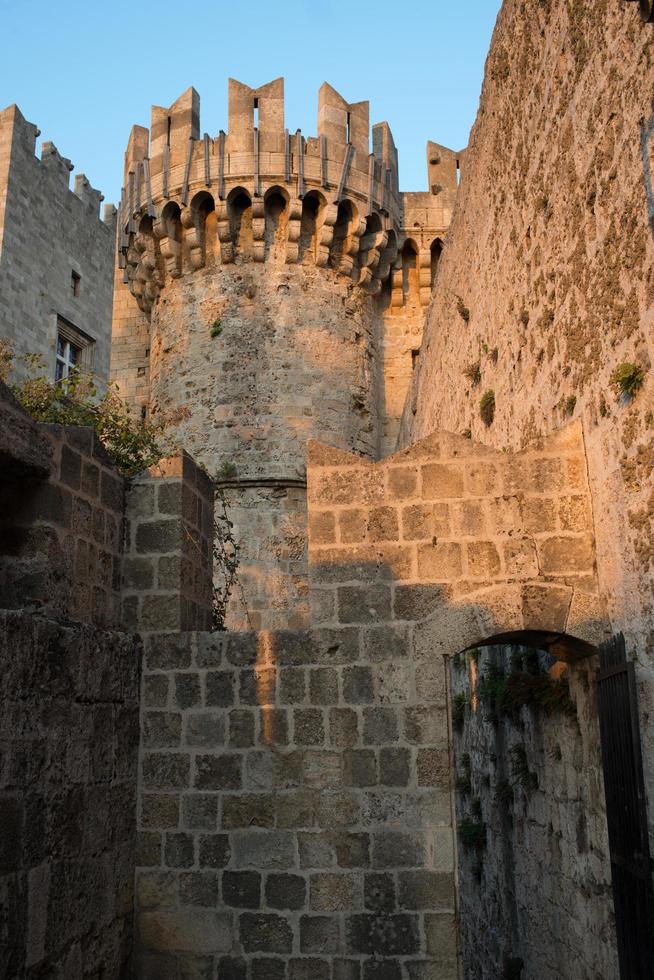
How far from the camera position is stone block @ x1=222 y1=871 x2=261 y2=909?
16.6 ft

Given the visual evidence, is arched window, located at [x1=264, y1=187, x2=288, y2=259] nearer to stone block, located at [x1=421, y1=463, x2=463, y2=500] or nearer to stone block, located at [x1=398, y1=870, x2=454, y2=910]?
stone block, located at [x1=421, y1=463, x2=463, y2=500]

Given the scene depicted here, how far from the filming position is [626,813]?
4340mm

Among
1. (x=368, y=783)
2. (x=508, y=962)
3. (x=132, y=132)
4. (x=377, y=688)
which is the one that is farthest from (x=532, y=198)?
(x=132, y=132)

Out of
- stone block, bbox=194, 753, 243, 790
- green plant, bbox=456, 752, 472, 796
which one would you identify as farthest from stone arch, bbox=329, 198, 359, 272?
stone block, bbox=194, 753, 243, 790

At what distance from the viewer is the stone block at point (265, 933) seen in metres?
4.98

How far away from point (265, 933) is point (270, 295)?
924cm

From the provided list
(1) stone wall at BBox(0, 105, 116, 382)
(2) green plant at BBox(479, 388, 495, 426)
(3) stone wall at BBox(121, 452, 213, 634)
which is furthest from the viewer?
(1) stone wall at BBox(0, 105, 116, 382)

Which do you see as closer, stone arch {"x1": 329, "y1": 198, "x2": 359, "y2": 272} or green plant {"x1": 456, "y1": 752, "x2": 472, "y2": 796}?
green plant {"x1": 456, "y1": 752, "x2": 472, "y2": 796}

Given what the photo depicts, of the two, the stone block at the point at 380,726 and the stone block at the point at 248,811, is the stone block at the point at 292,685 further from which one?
the stone block at the point at 248,811

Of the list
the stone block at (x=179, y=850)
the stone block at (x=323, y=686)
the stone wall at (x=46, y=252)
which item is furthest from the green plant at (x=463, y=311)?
the stone wall at (x=46, y=252)

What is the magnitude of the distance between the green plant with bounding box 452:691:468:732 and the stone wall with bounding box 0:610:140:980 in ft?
14.9

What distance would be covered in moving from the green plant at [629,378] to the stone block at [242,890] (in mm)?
3192

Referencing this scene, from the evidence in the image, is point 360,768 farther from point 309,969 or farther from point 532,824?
point 532,824

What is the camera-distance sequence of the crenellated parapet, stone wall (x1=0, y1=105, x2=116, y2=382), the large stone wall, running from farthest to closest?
stone wall (x1=0, y1=105, x2=116, y2=382)
the crenellated parapet
the large stone wall
